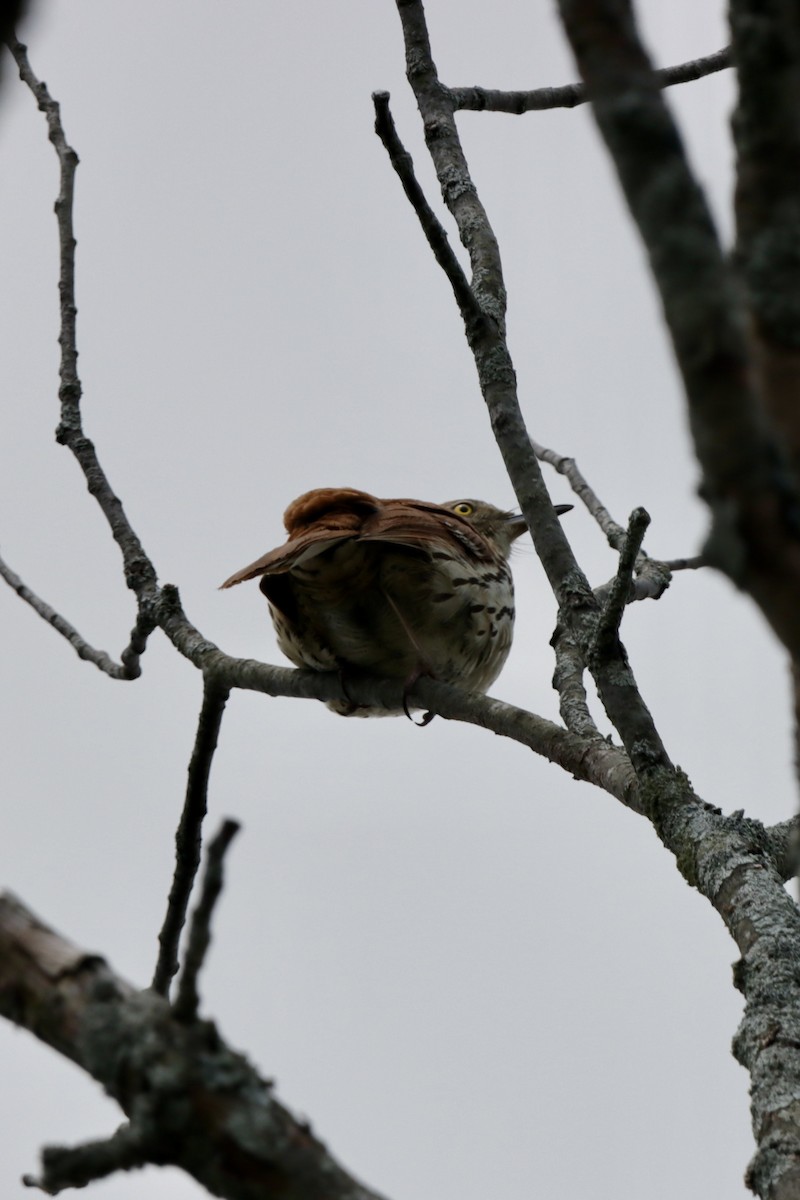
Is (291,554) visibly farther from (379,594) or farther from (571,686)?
(571,686)

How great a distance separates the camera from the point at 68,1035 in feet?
5.15

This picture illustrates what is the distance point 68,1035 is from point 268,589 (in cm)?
359

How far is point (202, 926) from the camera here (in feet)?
5.05

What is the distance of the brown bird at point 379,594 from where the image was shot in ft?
16.1

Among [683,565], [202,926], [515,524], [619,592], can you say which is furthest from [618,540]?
[202,926]

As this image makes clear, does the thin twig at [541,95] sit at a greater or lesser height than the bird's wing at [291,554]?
greater

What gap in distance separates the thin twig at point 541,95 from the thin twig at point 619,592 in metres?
2.44

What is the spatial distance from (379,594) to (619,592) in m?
2.14

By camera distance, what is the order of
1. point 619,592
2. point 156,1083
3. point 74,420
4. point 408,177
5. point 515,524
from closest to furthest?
point 156,1083 < point 619,592 < point 408,177 < point 74,420 < point 515,524

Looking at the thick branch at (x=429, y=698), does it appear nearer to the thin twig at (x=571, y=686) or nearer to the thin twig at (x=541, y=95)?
the thin twig at (x=571, y=686)

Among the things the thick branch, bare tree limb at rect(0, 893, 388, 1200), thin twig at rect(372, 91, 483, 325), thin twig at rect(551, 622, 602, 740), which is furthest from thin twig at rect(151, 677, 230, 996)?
bare tree limb at rect(0, 893, 388, 1200)

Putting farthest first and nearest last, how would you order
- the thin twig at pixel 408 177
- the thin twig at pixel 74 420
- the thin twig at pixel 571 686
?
1. the thin twig at pixel 74 420
2. the thin twig at pixel 571 686
3. the thin twig at pixel 408 177

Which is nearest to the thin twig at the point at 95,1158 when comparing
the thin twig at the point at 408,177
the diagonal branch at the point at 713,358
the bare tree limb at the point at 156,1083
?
the bare tree limb at the point at 156,1083

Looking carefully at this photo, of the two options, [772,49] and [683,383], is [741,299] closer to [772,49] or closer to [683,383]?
[683,383]
